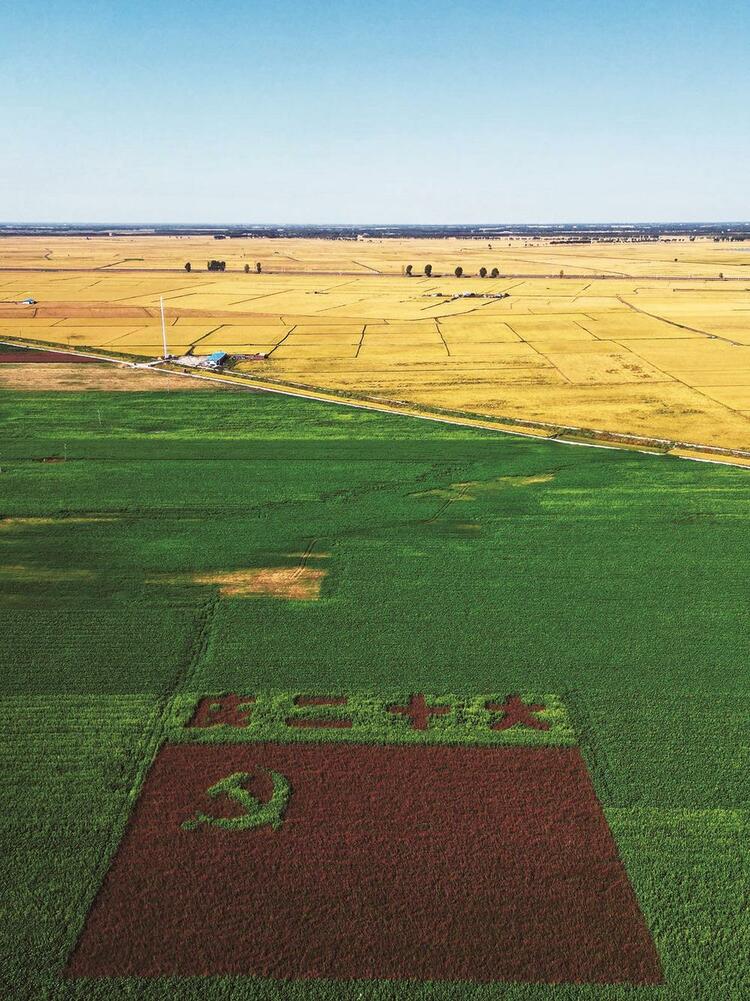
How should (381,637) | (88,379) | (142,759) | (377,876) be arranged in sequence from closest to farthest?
1. (377,876)
2. (142,759)
3. (381,637)
4. (88,379)

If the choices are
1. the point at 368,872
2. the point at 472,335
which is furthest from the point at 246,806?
the point at 472,335

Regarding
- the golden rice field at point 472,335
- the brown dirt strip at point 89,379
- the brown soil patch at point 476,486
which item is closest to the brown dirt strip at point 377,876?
the brown soil patch at point 476,486

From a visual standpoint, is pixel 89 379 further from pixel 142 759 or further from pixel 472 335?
pixel 142 759

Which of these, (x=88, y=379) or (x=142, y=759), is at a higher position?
(x=88, y=379)

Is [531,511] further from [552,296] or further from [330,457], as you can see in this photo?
[552,296]

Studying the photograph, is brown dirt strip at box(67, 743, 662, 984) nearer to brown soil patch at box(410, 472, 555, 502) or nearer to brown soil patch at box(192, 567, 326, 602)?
brown soil patch at box(192, 567, 326, 602)

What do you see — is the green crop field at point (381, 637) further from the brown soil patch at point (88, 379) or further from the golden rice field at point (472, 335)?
the brown soil patch at point (88, 379)
